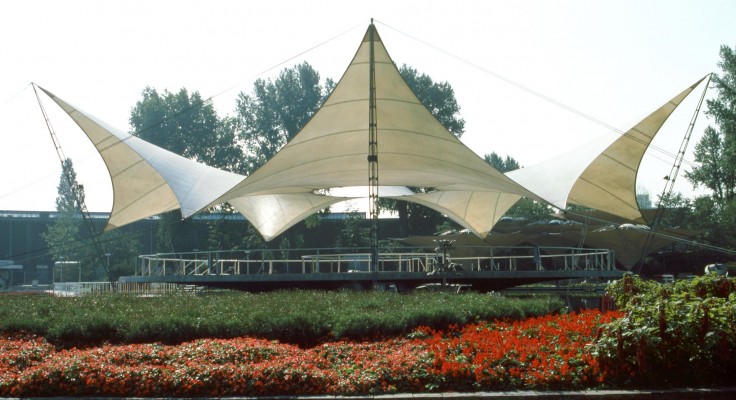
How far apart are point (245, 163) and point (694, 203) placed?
35.3m

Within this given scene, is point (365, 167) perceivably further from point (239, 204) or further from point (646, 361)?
point (646, 361)

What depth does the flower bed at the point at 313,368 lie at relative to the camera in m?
9.25

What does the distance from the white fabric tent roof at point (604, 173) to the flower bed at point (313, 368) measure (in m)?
13.3

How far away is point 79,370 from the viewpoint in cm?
988

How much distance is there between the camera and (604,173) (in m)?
24.6

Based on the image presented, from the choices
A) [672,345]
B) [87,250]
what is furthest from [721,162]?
[87,250]

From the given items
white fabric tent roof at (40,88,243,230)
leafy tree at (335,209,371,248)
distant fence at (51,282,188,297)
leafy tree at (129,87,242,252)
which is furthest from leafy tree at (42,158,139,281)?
white fabric tent roof at (40,88,243,230)

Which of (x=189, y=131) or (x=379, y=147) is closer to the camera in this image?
(x=379, y=147)

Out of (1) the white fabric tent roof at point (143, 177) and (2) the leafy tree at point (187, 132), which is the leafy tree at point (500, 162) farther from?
(1) the white fabric tent roof at point (143, 177)

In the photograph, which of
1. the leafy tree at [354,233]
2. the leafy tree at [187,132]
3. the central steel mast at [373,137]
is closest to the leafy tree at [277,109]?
the leafy tree at [187,132]

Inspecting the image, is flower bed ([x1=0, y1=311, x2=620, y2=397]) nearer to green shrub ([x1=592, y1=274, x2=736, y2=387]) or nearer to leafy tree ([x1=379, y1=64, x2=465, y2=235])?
green shrub ([x1=592, y1=274, x2=736, y2=387])

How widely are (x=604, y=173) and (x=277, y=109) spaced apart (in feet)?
137

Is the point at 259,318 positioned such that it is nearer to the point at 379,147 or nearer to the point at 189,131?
the point at 379,147

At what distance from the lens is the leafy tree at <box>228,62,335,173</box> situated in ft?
205
